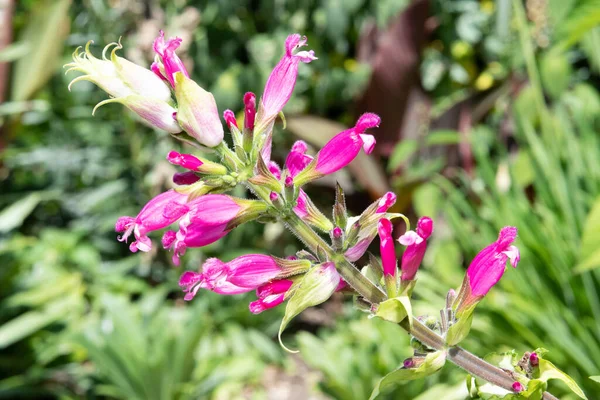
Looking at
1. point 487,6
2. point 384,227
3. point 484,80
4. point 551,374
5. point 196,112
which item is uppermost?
point 196,112

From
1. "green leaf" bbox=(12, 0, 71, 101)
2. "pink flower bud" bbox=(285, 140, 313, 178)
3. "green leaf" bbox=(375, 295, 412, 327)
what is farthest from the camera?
"green leaf" bbox=(12, 0, 71, 101)

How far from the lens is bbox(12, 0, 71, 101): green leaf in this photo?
6.57ft

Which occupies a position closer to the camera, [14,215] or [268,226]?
[14,215]

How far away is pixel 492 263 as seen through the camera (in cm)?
50

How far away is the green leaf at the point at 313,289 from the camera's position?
1.44 feet

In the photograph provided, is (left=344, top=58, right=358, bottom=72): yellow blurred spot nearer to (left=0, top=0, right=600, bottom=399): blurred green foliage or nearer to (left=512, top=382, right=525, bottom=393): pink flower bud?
(left=0, top=0, right=600, bottom=399): blurred green foliage

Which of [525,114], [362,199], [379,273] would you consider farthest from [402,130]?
[379,273]

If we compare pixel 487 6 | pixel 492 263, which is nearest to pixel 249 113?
pixel 492 263

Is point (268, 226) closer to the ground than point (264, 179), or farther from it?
closer to the ground

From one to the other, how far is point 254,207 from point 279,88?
12cm

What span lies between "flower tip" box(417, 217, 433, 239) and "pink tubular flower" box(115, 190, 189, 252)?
0.19 metres

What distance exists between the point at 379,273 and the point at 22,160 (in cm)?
253

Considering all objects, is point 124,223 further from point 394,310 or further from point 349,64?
point 349,64

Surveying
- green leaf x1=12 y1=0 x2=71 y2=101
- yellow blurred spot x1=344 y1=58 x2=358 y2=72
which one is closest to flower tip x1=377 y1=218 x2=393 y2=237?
green leaf x1=12 y1=0 x2=71 y2=101
